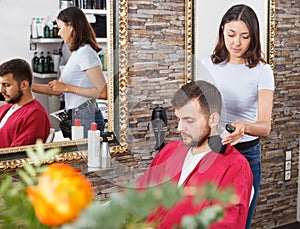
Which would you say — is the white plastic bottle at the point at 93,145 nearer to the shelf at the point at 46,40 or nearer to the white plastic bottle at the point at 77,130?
the white plastic bottle at the point at 77,130

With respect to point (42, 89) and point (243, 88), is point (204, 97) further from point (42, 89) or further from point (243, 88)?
point (42, 89)

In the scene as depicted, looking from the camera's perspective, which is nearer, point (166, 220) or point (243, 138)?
point (166, 220)

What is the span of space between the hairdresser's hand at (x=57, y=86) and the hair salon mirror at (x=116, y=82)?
0.24 metres

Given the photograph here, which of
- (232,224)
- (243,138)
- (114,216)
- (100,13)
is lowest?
(232,224)

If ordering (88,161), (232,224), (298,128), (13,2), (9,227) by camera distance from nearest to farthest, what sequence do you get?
1. (9,227)
2. (232,224)
3. (13,2)
4. (88,161)
5. (298,128)

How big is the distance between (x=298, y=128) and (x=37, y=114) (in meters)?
1.91

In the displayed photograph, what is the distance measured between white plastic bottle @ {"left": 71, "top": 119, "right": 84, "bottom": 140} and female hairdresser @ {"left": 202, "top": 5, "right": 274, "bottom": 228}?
689 mm

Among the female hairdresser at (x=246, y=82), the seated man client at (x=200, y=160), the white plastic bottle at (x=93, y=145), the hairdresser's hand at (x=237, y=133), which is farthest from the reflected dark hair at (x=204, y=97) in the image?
the white plastic bottle at (x=93, y=145)

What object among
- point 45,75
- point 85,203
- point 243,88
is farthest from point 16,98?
point 85,203

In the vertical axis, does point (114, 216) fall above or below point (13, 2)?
below

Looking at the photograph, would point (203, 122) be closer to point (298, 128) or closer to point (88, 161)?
point (88, 161)

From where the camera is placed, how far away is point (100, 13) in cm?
277

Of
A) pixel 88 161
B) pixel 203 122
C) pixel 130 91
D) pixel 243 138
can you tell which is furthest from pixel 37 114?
pixel 243 138

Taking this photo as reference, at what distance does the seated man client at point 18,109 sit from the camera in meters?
2.52
